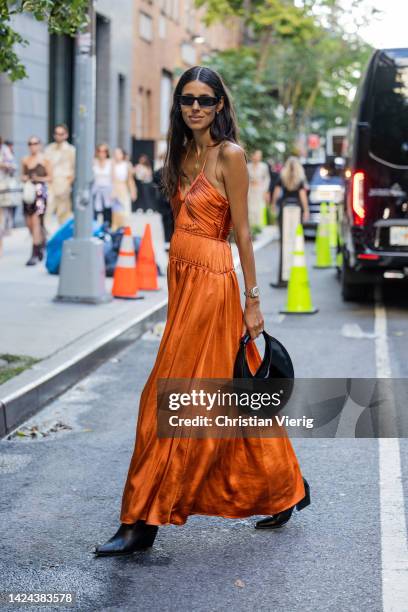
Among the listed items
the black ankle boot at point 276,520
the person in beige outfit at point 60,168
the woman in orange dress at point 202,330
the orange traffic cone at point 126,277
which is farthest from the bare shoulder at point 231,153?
the person in beige outfit at point 60,168

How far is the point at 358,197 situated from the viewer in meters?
12.5

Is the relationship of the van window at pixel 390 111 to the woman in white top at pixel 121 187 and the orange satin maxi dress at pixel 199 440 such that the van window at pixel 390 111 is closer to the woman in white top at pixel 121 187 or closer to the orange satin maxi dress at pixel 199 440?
the orange satin maxi dress at pixel 199 440

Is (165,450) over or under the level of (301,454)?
over

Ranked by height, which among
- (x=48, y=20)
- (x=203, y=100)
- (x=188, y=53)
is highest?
(x=188, y=53)

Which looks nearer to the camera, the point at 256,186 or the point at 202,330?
the point at 202,330

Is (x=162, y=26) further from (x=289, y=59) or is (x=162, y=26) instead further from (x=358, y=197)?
(x=358, y=197)

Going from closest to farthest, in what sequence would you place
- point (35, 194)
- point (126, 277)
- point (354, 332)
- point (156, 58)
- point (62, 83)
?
point (354, 332) < point (126, 277) < point (35, 194) < point (62, 83) < point (156, 58)

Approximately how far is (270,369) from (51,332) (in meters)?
5.58

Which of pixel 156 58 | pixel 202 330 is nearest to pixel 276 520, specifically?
pixel 202 330

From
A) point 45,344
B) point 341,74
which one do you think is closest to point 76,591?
point 45,344

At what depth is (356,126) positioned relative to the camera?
12.6 m

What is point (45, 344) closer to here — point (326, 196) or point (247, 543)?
point (247, 543)

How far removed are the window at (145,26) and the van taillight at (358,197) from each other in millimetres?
26938

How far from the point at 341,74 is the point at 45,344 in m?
47.2
